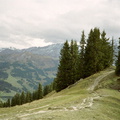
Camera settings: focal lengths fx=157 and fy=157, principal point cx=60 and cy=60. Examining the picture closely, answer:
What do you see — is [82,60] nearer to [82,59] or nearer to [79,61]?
[82,59]

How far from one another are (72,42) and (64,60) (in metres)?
7.91

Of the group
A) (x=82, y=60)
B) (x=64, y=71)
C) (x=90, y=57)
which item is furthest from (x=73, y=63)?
(x=90, y=57)

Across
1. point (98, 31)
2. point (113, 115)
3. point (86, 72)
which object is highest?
point (98, 31)

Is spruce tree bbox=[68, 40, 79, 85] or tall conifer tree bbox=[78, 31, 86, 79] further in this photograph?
tall conifer tree bbox=[78, 31, 86, 79]

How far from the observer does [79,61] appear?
61.8m

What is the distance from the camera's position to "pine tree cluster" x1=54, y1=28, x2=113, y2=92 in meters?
57.9

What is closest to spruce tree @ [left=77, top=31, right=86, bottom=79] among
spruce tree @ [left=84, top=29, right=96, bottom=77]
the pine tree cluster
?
the pine tree cluster

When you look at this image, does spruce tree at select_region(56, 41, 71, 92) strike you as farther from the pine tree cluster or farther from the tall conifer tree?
the tall conifer tree

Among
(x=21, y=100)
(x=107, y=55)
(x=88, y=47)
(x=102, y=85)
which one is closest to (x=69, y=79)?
(x=88, y=47)

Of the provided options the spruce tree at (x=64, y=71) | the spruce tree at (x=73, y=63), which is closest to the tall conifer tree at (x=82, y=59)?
the spruce tree at (x=73, y=63)

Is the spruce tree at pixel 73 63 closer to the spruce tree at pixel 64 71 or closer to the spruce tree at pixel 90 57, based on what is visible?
the spruce tree at pixel 64 71

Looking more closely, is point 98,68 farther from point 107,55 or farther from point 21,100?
point 21,100

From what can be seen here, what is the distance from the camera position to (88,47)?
2436 inches

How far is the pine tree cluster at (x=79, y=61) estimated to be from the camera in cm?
5788
